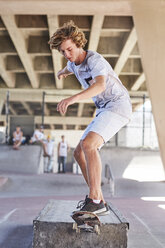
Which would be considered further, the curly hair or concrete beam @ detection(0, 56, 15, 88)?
concrete beam @ detection(0, 56, 15, 88)

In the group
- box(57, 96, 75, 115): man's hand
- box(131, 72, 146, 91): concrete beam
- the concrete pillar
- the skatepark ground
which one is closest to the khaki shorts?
box(57, 96, 75, 115): man's hand

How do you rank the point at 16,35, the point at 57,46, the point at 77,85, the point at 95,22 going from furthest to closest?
the point at 77,85 → the point at 16,35 → the point at 95,22 → the point at 57,46

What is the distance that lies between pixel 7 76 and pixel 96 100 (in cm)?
1897

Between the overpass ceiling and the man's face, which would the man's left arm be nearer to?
the man's face

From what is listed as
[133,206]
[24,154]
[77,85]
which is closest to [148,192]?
[133,206]

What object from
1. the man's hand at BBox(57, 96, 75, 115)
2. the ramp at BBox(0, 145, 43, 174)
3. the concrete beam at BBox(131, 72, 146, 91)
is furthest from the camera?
the concrete beam at BBox(131, 72, 146, 91)

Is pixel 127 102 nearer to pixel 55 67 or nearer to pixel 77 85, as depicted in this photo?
pixel 55 67

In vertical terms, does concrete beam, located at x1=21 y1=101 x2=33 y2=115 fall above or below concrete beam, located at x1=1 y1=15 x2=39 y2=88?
below

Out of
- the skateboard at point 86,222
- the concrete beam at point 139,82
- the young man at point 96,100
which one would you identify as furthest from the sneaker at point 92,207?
the concrete beam at point 139,82

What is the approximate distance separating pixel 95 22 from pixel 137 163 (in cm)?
855

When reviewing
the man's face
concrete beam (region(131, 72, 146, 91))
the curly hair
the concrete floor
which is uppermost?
concrete beam (region(131, 72, 146, 91))

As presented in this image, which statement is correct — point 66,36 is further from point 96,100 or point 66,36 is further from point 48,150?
point 48,150

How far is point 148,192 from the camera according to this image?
12.9m

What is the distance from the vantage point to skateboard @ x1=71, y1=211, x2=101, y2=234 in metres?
3.81
